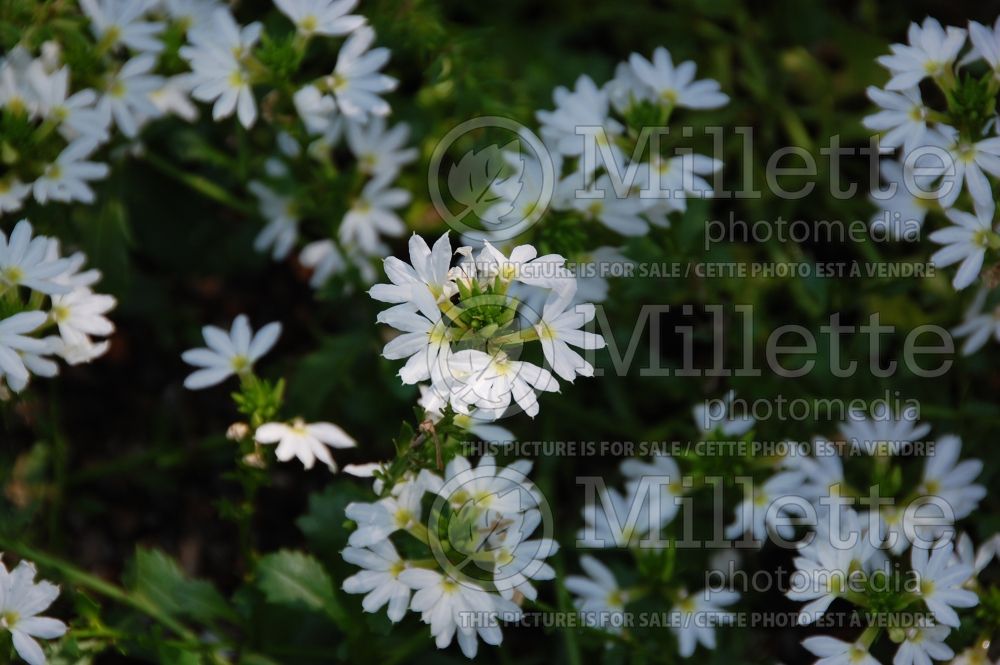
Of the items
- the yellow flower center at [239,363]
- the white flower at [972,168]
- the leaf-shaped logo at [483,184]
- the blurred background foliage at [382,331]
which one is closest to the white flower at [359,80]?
the blurred background foliage at [382,331]

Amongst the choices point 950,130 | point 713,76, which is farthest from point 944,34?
point 713,76

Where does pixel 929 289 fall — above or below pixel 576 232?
below

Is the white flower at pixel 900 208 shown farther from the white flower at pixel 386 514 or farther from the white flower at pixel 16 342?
the white flower at pixel 16 342

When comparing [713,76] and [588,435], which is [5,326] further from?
[713,76]

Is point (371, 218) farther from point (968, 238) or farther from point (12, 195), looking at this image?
point (968, 238)

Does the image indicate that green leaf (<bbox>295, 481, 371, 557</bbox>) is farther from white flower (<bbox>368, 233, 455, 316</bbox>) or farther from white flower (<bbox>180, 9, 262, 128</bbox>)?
white flower (<bbox>180, 9, 262, 128</bbox>)

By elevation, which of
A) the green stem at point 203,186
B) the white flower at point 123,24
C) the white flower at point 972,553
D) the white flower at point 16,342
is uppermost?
the white flower at point 123,24
